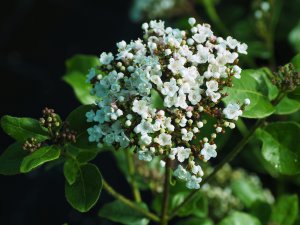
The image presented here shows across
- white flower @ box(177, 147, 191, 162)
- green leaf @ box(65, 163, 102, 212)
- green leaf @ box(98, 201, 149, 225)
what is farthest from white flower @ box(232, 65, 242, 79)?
green leaf @ box(98, 201, 149, 225)

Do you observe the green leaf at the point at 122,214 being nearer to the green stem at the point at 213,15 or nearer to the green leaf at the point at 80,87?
the green leaf at the point at 80,87

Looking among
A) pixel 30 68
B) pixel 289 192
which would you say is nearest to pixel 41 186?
pixel 30 68

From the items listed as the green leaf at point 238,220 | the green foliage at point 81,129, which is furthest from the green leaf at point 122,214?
the green foliage at point 81,129

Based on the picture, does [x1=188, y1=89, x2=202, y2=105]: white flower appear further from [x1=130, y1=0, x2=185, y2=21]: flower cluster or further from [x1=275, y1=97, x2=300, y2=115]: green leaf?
[x1=130, y1=0, x2=185, y2=21]: flower cluster

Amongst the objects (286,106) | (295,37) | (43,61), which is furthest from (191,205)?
(43,61)

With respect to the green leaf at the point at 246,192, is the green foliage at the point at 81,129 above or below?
above

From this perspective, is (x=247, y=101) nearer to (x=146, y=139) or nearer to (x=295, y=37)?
(x=146, y=139)
